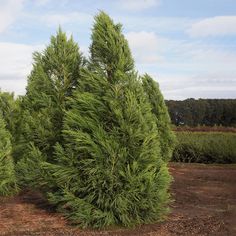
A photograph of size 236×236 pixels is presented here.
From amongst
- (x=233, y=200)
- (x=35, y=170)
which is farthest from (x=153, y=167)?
(x=233, y=200)

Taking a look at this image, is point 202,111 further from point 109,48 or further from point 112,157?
point 112,157

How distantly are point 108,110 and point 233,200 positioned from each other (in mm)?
3486

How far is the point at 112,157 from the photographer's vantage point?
20.6 ft

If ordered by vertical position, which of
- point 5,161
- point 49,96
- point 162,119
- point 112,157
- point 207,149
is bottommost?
point 207,149

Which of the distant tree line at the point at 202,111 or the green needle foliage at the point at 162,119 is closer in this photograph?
the green needle foliage at the point at 162,119

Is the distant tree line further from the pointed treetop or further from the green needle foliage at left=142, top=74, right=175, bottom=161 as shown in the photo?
the pointed treetop

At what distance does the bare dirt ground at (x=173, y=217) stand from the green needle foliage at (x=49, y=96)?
619 millimetres

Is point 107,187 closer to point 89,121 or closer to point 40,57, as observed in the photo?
point 89,121

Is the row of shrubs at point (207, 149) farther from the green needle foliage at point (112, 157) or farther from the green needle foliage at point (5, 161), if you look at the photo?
the green needle foliage at point (112, 157)

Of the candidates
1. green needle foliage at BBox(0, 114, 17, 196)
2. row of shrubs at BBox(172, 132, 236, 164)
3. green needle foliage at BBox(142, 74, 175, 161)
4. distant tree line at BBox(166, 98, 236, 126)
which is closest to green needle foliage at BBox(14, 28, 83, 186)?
green needle foliage at BBox(0, 114, 17, 196)

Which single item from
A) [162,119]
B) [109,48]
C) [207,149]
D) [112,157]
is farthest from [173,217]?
[207,149]

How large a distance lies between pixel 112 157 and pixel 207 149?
449 inches

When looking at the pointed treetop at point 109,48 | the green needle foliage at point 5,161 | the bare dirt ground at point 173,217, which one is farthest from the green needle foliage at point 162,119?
the pointed treetop at point 109,48

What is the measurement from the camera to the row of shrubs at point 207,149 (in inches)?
659
